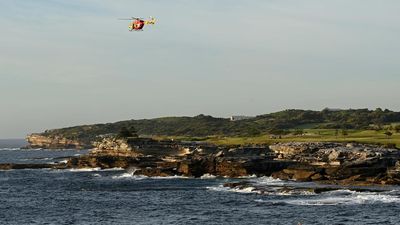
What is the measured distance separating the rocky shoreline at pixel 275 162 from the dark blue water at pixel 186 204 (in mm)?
5980

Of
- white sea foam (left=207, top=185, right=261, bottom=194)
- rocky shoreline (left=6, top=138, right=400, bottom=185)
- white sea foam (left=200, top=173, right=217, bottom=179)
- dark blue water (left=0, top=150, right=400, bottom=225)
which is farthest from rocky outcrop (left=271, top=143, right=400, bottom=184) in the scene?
white sea foam (left=207, top=185, right=261, bottom=194)

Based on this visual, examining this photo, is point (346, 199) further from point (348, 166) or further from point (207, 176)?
point (207, 176)

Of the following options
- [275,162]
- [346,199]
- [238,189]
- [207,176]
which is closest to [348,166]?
[275,162]

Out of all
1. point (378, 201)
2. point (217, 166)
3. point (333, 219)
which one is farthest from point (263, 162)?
point (333, 219)

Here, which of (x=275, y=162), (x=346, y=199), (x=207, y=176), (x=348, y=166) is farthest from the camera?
(x=207, y=176)

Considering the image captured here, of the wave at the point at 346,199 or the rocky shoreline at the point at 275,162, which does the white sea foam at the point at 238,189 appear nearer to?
the wave at the point at 346,199

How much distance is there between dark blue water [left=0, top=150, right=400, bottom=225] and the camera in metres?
61.1

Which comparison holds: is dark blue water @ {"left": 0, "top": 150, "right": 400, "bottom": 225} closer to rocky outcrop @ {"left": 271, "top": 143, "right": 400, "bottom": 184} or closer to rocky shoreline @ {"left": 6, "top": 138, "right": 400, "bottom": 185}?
rocky outcrop @ {"left": 271, "top": 143, "right": 400, "bottom": 184}

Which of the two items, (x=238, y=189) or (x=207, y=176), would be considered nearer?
(x=238, y=189)

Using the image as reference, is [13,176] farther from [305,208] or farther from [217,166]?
[305,208]

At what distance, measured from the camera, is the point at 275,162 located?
359ft

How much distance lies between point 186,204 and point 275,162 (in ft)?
128

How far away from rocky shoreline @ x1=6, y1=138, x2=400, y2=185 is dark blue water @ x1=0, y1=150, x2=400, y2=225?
5.98 metres

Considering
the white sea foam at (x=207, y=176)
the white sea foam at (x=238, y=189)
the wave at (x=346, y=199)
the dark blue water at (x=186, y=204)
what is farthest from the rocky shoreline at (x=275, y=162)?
the white sea foam at (x=238, y=189)
